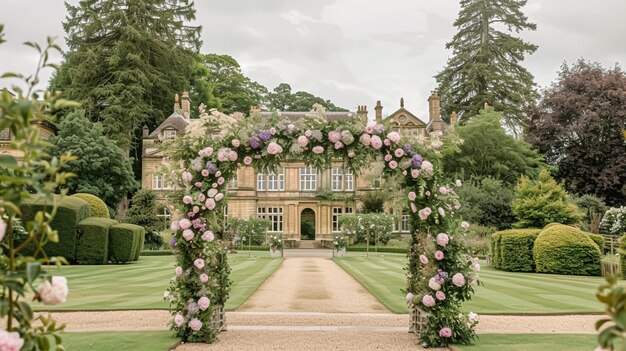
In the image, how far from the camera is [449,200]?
7.53m

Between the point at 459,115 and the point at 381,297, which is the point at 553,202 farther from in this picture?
the point at 459,115

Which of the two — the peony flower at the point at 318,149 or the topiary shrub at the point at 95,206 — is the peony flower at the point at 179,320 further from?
the topiary shrub at the point at 95,206

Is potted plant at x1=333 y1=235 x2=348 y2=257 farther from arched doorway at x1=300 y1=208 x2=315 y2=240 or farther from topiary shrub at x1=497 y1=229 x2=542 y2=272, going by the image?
arched doorway at x1=300 y1=208 x2=315 y2=240

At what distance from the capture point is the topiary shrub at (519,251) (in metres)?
20.4

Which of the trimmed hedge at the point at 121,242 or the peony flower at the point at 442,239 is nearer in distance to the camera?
the peony flower at the point at 442,239

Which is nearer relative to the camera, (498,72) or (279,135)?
(279,135)

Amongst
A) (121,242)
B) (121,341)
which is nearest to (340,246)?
(121,242)

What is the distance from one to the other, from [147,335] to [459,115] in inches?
1692

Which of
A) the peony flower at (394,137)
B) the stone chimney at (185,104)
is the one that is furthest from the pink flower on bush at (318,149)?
the stone chimney at (185,104)

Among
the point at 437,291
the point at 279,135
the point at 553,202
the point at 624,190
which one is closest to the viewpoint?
the point at 437,291

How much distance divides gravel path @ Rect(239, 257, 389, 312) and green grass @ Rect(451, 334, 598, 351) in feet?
10.00

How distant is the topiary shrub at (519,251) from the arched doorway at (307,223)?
24.8 m

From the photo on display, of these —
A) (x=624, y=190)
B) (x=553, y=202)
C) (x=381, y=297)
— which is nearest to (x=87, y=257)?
(x=381, y=297)

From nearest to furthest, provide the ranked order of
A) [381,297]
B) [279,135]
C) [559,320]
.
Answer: [279,135], [559,320], [381,297]
